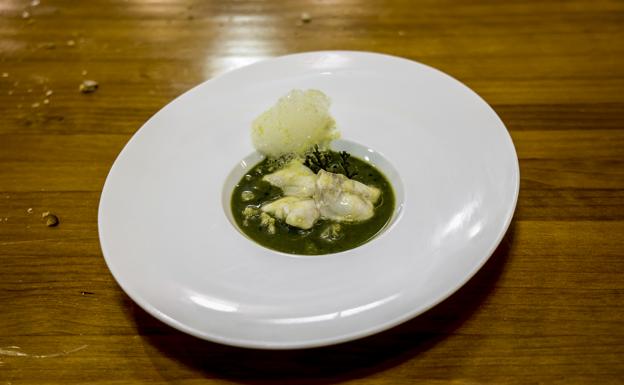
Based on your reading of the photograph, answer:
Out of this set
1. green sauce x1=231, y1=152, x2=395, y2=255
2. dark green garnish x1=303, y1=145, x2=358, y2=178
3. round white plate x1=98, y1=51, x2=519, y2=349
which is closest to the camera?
round white plate x1=98, y1=51, x2=519, y2=349

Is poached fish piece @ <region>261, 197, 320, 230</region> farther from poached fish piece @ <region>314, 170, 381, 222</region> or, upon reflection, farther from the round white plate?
the round white plate

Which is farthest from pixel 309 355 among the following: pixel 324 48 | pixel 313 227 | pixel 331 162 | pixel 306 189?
pixel 324 48

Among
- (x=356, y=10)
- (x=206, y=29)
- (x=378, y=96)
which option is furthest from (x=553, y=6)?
(x=206, y=29)

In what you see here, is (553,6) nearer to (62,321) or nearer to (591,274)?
(591,274)

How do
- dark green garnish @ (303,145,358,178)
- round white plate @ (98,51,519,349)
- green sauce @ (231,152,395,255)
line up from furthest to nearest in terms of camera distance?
dark green garnish @ (303,145,358,178), green sauce @ (231,152,395,255), round white plate @ (98,51,519,349)

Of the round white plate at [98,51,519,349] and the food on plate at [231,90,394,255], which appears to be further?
the food on plate at [231,90,394,255]

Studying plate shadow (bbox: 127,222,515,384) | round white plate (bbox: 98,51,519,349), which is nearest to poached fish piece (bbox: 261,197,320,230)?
round white plate (bbox: 98,51,519,349)

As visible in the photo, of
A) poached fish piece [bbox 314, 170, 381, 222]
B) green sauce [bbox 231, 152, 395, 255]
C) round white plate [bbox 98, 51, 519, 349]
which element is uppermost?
round white plate [bbox 98, 51, 519, 349]

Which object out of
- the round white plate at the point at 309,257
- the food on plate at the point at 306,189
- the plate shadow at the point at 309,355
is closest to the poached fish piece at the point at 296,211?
the food on plate at the point at 306,189
